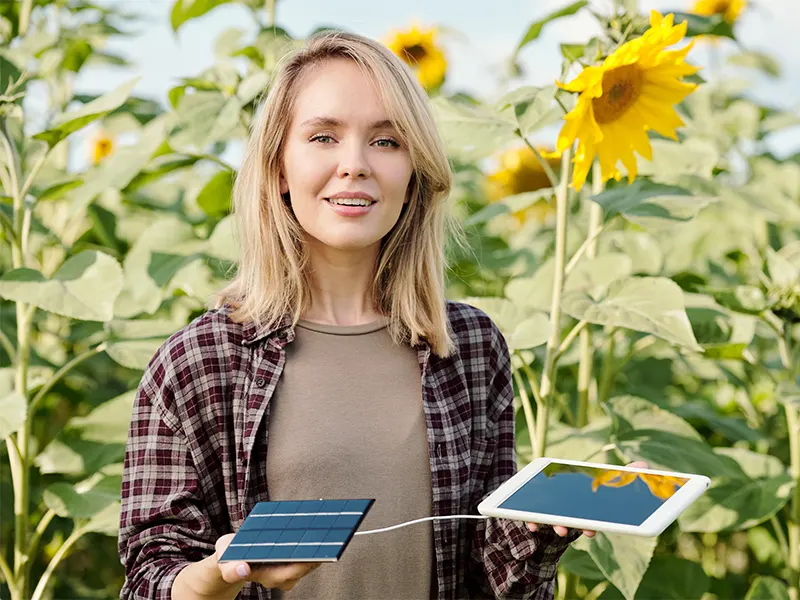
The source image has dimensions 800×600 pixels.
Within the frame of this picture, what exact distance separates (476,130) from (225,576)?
969 millimetres

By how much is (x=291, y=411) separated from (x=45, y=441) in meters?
1.41

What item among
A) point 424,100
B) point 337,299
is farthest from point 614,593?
point 424,100

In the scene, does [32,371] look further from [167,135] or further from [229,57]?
[229,57]

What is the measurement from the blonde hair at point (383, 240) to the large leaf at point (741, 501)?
832 mm

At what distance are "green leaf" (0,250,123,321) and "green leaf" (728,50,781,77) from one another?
2.07 m

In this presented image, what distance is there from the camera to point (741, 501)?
196 cm

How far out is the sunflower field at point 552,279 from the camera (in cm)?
168

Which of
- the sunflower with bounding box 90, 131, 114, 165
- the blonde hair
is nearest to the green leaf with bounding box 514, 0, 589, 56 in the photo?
the blonde hair

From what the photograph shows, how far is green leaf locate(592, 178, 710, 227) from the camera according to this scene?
5.79 feet

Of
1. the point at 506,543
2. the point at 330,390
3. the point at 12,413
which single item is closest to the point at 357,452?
the point at 330,390

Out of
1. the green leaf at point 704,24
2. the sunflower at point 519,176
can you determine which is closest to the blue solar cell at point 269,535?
the green leaf at point 704,24

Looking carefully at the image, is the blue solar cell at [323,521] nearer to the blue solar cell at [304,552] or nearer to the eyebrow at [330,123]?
the blue solar cell at [304,552]

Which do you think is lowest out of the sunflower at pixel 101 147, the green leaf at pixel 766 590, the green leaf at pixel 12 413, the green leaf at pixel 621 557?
the green leaf at pixel 766 590

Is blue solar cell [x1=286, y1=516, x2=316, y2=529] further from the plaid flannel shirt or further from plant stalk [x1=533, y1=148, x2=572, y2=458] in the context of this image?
plant stalk [x1=533, y1=148, x2=572, y2=458]
